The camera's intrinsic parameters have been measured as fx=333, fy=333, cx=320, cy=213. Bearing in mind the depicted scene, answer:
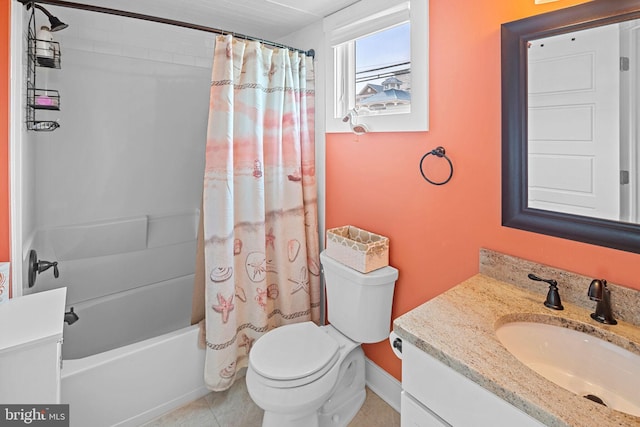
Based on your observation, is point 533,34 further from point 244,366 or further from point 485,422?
point 244,366

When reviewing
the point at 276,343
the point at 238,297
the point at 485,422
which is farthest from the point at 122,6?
the point at 485,422

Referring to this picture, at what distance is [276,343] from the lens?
5.59 ft

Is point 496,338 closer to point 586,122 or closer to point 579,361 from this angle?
point 579,361

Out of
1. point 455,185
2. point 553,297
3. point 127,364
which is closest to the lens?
point 553,297

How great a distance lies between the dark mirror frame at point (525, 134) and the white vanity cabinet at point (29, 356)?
1.87 metres

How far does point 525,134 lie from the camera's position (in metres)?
1.29

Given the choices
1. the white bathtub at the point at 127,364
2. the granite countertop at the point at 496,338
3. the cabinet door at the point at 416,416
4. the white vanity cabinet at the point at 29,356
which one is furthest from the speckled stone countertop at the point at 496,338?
the white bathtub at the point at 127,364

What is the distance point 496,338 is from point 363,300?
82 centimetres

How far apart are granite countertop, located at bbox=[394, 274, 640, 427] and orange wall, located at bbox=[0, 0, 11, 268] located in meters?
1.70

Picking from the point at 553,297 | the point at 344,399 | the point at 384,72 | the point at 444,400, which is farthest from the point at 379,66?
the point at 344,399

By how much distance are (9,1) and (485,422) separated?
2307 millimetres

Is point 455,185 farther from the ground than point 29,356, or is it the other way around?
point 455,185

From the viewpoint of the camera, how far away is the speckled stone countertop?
74 centimetres

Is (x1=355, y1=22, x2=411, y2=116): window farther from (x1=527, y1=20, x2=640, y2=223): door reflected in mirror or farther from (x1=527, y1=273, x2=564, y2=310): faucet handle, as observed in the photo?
(x1=527, y1=273, x2=564, y2=310): faucet handle
